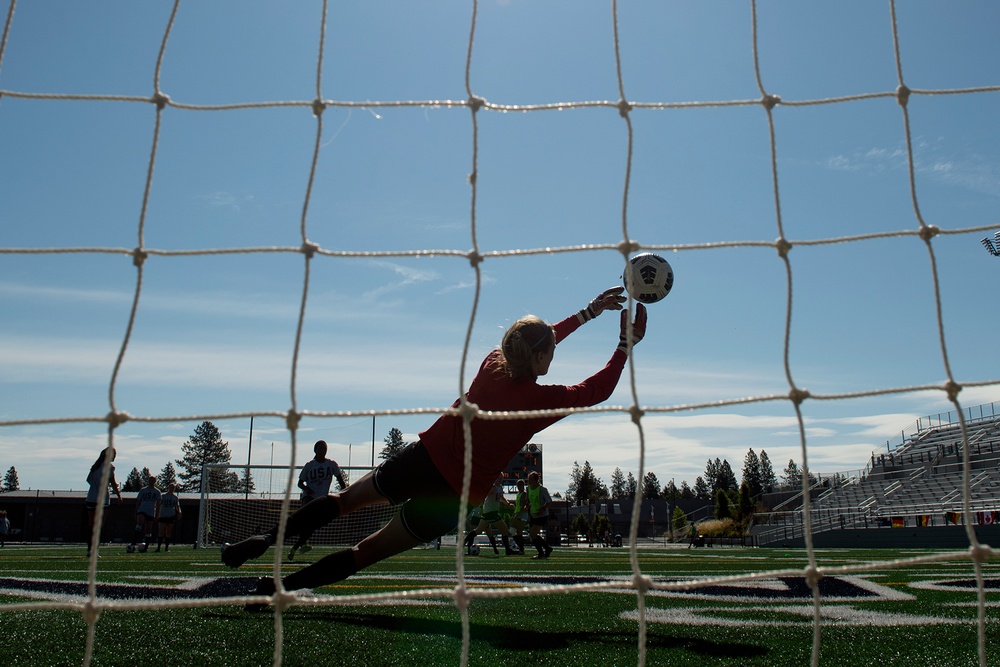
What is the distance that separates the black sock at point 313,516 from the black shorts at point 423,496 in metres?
0.40

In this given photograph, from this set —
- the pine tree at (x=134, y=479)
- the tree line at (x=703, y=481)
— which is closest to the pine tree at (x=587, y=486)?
the tree line at (x=703, y=481)

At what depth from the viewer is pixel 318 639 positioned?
3293mm

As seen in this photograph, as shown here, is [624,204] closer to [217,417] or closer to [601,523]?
[217,417]

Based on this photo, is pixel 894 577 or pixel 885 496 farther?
pixel 885 496

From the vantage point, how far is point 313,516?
3.60 meters

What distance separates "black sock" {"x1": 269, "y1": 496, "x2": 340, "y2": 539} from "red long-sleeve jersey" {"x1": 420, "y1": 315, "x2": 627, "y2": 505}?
25.0 inches

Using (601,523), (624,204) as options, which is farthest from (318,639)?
(601,523)

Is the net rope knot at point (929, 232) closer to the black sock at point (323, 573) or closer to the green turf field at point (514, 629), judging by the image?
the green turf field at point (514, 629)

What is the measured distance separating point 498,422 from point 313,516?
3.52 feet

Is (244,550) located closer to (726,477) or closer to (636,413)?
(636,413)

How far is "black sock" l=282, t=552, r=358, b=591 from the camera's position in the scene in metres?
3.21

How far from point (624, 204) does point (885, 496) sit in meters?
31.8

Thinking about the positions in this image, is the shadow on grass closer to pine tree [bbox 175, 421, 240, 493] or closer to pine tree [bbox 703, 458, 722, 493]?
pine tree [bbox 175, 421, 240, 493]

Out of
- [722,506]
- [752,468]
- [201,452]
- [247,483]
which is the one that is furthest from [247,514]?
[752,468]
